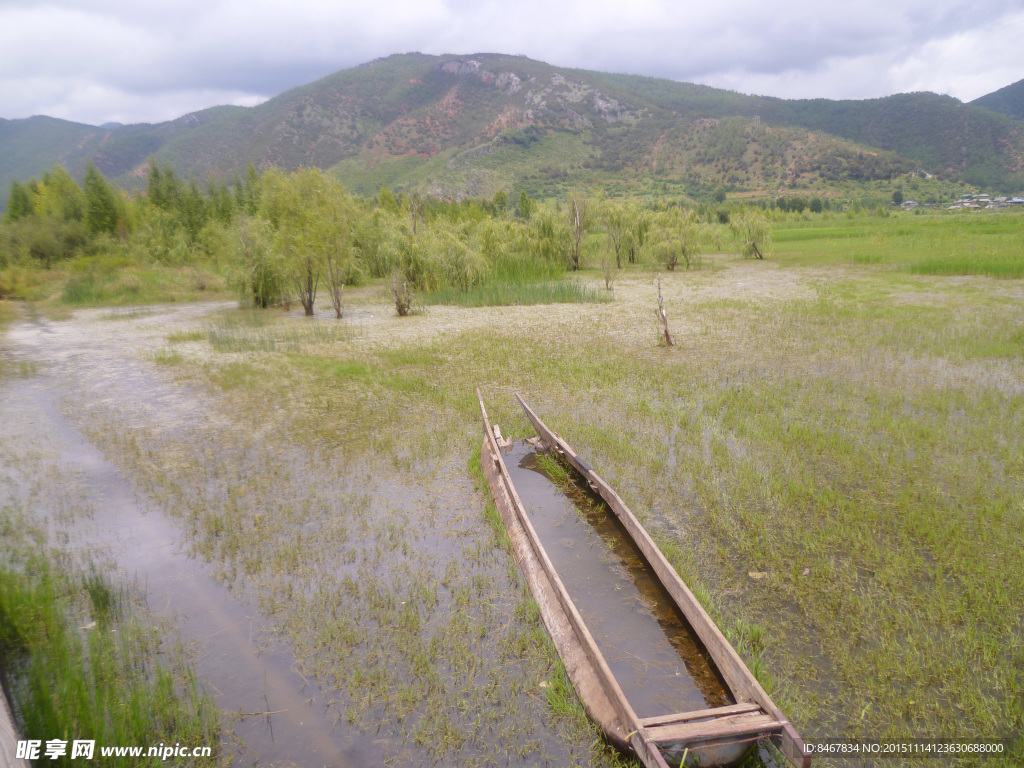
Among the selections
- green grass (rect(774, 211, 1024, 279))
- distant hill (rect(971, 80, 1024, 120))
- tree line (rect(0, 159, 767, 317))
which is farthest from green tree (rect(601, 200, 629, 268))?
distant hill (rect(971, 80, 1024, 120))

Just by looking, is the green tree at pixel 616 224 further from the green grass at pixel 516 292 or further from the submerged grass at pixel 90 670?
the submerged grass at pixel 90 670

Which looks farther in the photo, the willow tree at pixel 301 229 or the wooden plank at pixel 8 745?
the willow tree at pixel 301 229

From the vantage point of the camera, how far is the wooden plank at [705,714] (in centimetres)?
292

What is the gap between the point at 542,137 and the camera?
3942 inches

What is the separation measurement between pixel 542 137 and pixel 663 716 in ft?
354

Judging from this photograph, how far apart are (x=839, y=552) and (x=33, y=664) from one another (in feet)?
20.1

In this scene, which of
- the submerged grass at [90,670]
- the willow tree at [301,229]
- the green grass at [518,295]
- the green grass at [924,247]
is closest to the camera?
the submerged grass at [90,670]

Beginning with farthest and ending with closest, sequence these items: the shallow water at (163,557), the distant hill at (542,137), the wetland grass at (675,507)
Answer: the distant hill at (542,137) < the wetland grass at (675,507) < the shallow water at (163,557)

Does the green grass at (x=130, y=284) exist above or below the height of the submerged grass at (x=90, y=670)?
above

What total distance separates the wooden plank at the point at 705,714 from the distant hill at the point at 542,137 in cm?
7120

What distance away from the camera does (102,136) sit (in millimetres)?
144125

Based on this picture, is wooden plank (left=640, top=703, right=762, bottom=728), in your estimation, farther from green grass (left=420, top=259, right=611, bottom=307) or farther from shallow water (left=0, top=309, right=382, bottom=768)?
green grass (left=420, top=259, right=611, bottom=307)

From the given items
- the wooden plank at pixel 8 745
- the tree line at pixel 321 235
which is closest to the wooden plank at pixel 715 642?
the wooden plank at pixel 8 745

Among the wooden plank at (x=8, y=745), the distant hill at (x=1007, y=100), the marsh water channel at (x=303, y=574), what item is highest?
the distant hill at (x=1007, y=100)
